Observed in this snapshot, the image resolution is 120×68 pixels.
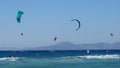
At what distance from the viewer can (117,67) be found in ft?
101

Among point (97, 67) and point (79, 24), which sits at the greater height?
point (79, 24)

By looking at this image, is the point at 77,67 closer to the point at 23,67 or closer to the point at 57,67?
the point at 57,67

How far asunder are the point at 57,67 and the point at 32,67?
2.34 m

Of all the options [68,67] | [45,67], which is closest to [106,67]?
[68,67]

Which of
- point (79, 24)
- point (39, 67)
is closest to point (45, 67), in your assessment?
point (39, 67)

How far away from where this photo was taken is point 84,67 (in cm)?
3131

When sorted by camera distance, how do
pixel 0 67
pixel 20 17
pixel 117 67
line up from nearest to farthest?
pixel 20 17 → pixel 117 67 → pixel 0 67

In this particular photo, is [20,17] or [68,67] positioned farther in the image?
[68,67]

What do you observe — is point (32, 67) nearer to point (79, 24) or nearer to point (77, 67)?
point (77, 67)

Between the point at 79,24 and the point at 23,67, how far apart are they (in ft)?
29.0

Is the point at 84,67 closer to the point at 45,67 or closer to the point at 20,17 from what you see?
the point at 45,67

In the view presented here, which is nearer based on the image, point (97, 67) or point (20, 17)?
point (20, 17)

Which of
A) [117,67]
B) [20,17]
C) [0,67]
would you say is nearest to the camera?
[20,17]

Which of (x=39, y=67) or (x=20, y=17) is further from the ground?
(x=20, y=17)
